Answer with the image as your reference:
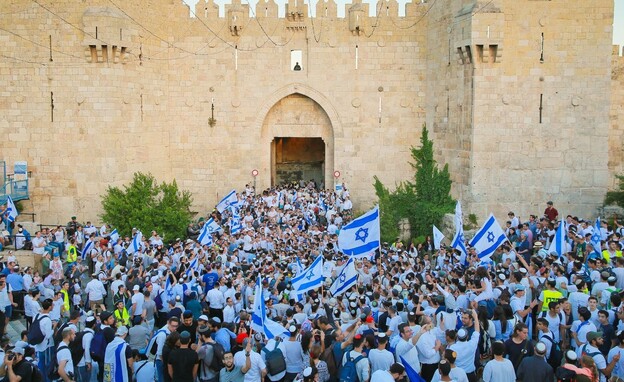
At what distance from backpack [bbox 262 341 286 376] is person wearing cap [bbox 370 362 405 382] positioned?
1.60m

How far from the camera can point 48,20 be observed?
22.4 metres

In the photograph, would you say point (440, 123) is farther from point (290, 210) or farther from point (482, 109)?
point (290, 210)

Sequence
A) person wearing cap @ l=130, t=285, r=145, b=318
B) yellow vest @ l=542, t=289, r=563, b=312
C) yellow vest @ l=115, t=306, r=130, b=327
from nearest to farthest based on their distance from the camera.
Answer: yellow vest @ l=542, t=289, r=563, b=312 < yellow vest @ l=115, t=306, r=130, b=327 < person wearing cap @ l=130, t=285, r=145, b=318

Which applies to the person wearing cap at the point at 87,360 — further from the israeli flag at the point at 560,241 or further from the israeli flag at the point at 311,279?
the israeli flag at the point at 560,241

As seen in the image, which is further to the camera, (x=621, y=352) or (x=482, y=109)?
(x=482, y=109)

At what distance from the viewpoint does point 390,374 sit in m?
7.53

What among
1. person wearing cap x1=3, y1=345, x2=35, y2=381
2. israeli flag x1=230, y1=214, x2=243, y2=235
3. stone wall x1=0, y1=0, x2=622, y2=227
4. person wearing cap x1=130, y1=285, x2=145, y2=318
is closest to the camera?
person wearing cap x1=3, y1=345, x2=35, y2=381

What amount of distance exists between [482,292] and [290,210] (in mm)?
12126

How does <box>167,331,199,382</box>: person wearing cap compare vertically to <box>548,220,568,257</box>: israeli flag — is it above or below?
below

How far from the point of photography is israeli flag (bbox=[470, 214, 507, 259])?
44.8ft

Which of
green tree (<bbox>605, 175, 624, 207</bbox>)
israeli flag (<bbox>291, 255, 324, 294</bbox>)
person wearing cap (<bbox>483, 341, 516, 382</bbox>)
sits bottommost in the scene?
person wearing cap (<bbox>483, 341, 516, 382</bbox>)

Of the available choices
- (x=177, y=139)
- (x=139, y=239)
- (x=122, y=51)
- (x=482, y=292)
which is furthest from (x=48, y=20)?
(x=482, y=292)

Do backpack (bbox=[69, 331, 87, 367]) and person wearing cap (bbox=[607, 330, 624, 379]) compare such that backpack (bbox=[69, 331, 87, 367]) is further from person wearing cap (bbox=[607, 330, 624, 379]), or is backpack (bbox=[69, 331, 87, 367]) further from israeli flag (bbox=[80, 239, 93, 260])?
israeli flag (bbox=[80, 239, 93, 260])

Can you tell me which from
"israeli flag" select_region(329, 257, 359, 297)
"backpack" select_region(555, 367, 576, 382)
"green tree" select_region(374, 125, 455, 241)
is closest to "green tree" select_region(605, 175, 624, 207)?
"green tree" select_region(374, 125, 455, 241)
